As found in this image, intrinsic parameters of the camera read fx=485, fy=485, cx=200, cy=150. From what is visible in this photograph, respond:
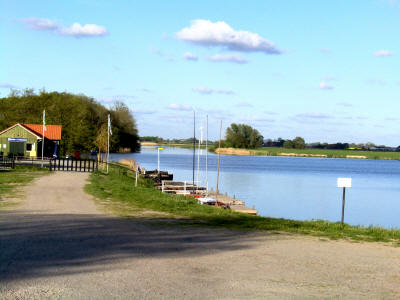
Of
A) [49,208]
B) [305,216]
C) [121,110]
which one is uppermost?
[121,110]

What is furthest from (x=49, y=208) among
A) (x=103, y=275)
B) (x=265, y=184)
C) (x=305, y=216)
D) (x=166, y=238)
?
(x=265, y=184)

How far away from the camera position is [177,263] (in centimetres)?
849

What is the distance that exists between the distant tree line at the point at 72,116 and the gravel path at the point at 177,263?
53127mm

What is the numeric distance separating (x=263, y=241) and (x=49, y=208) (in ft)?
26.7

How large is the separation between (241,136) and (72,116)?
3765 inches

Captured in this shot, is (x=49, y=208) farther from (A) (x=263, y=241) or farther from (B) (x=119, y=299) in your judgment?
(B) (x=119, y=299)

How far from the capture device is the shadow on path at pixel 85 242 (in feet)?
26.2

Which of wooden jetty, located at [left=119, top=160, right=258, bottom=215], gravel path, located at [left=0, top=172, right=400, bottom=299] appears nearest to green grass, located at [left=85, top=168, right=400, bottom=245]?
gravel path, located at [left=0, top=172, right=400, bottom=299]

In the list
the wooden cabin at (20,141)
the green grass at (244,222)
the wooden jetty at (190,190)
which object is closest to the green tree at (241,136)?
the wooden jetty at (190,190)

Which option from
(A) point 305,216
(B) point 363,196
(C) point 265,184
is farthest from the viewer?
(C) point 265,184

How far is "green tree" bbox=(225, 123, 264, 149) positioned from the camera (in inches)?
6644

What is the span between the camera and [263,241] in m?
11.2

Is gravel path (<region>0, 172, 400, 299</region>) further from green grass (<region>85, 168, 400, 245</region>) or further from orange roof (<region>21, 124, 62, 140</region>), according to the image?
orange roof (<region>21, 124, 62, 140</region>)

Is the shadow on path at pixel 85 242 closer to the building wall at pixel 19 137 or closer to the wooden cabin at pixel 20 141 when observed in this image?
the wooden cabin at pixel 20 141
